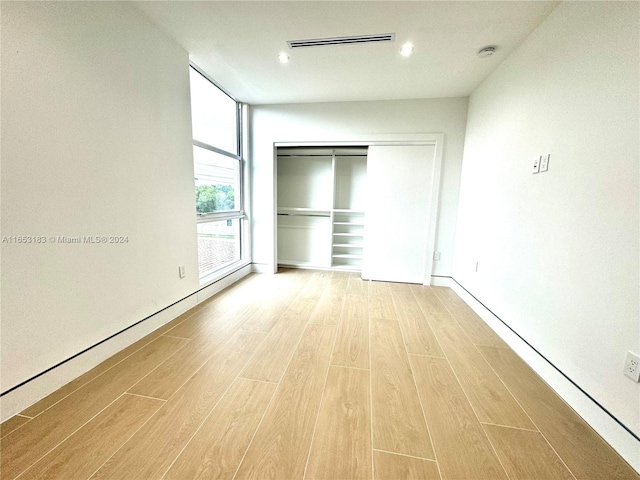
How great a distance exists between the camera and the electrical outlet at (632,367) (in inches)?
42.1

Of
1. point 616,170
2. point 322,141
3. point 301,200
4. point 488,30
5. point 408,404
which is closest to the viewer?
point 616,170

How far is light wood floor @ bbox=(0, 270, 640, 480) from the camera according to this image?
104 centimetres

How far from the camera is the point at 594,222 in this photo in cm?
130

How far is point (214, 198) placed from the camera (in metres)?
3.04

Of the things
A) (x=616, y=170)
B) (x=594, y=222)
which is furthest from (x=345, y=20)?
(x=594, y=222)

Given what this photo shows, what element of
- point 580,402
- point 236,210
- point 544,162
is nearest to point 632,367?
point 580,402

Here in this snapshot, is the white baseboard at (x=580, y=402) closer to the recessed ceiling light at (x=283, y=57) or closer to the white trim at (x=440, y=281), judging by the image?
the white trim at (x=440, y=281)

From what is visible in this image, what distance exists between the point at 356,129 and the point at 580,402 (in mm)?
3161

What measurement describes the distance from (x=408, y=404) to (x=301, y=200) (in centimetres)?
317

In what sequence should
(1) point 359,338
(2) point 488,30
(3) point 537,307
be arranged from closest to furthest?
(3) point 537,307, (2) point 488,30, (1) point 359,338

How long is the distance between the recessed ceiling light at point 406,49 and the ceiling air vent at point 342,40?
0.15m

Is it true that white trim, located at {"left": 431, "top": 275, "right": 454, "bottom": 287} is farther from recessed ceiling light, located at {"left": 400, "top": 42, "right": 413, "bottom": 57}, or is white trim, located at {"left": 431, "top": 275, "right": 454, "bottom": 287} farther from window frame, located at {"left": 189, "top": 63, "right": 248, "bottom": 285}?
window frame, located at {"left": 189, "top": 63, "right": 248, "bottom": 285}

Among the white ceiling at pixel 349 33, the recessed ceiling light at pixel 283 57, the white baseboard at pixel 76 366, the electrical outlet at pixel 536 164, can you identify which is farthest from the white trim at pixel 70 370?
the electrical outlet at pixel 536 164

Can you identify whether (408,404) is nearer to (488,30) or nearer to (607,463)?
(607,463)
